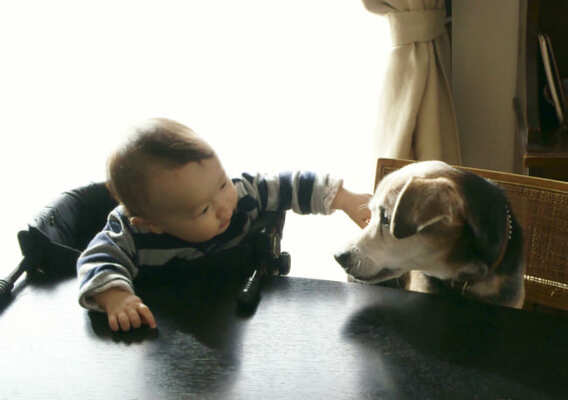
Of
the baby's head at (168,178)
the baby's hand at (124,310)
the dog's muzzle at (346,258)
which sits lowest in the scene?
the baby's hand at (124,310)

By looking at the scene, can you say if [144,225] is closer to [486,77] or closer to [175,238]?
[175,238]

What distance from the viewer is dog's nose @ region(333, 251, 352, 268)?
0.95 m

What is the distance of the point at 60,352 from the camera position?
0.80m

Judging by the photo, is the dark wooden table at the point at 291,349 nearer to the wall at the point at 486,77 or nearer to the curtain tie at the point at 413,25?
the curtain tie at the point at 413,25

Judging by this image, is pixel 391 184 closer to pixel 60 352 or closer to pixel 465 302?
pixel 465 302

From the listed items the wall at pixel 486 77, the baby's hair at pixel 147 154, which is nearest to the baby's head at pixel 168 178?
the baby's hair at pixel 147 154

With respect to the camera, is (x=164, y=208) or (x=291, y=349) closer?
(x=291, y=349)

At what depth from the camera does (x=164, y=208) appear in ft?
3.16

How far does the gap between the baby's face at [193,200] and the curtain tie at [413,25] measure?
84 centimetres

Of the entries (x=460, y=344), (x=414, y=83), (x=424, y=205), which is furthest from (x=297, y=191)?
(x=414, y=83)

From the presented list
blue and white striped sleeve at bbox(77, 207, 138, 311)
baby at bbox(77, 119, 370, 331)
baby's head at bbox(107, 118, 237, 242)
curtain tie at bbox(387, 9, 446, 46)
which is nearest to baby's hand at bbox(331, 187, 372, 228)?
baby at bbox(77, 119, 370, 331)

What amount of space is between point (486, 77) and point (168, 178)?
1.24 metres

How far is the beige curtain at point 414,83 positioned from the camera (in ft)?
5.41

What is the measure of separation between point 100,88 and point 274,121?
1.75 feet
